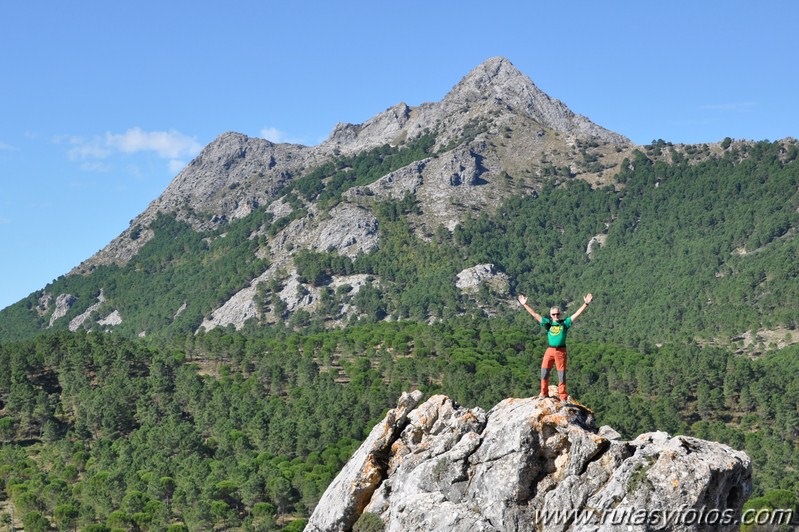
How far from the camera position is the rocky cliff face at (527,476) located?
92.2 ft

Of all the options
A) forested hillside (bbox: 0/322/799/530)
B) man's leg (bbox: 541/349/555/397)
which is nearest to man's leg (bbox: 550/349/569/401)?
man's leg (bbox: 541/349/555/397)

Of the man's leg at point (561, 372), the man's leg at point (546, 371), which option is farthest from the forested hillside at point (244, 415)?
the man's leg at point (561, 372)

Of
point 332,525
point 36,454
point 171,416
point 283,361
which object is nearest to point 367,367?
point 283,361

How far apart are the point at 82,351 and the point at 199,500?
7705 centimetres

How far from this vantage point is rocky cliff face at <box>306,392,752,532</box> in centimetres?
2809

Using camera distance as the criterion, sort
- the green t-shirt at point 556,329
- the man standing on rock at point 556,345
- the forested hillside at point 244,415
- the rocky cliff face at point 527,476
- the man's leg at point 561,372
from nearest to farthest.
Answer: the rocky cliff face at point 527,476 < the man's leg at point 561,372 < the man standing on rock at point 556,345 < the green t-shirt at point 556,329 < the forested hillside at point 244,415

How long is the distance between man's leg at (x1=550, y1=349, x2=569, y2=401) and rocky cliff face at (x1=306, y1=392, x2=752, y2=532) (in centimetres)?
68

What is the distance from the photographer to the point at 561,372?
33.4 m

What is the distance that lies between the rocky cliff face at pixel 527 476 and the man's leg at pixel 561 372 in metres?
0.68

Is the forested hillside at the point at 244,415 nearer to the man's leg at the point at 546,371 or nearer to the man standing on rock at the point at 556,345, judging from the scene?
the man's leg at the point at 546,371

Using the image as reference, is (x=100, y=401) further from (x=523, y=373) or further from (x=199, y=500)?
(x=523, y=373)

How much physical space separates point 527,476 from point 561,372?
440cm

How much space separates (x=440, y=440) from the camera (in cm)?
3428

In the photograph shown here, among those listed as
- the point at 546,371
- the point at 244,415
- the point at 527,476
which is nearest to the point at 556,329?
the point at 546,371
